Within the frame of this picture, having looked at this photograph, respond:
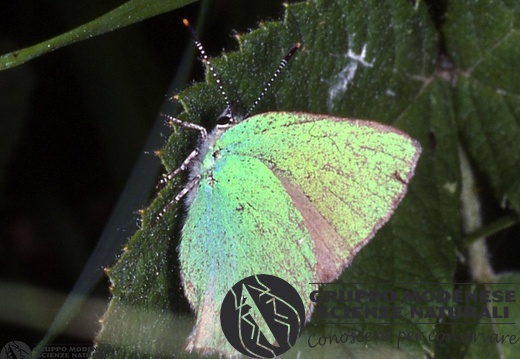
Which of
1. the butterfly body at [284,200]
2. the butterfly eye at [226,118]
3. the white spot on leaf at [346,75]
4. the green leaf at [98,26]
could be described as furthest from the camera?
the white spot on leaf at [346,75]

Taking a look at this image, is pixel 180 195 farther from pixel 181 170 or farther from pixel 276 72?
pixel 276 72

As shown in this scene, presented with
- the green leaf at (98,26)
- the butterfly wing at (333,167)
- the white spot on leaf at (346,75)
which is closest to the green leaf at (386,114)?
the white spot on leaf at (346,75)

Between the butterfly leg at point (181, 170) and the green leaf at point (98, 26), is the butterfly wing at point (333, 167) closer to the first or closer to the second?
the butterfly leg at point (181, 170)

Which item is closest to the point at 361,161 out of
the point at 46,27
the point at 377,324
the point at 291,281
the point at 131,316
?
the point at 291,281

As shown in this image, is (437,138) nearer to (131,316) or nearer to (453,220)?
(453,220)

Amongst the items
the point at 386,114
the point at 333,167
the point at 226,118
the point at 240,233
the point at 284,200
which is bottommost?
the point at 240,233

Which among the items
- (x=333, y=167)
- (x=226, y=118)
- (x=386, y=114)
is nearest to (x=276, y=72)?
(x=226, y=118)
